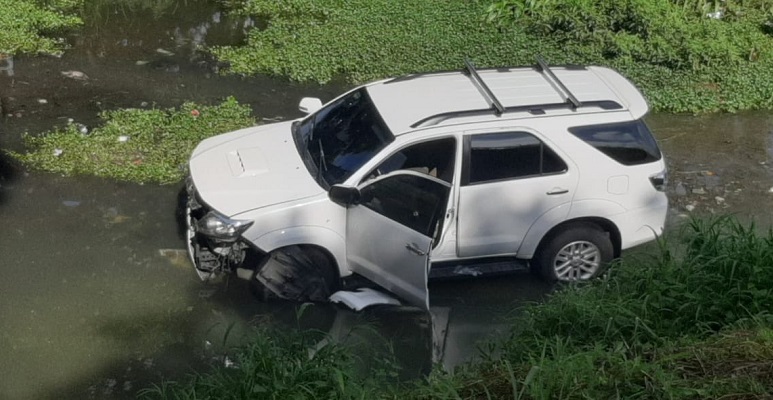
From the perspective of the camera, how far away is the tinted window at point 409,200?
762 centimetres

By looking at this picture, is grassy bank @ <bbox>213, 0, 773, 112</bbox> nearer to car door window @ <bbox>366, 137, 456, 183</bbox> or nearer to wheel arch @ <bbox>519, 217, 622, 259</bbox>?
wheel arch @ <bbox>519, 217, 622, 259</bbox>

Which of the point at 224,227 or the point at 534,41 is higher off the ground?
the point at 224,227

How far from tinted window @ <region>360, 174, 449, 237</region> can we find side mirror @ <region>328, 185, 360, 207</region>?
8 cm

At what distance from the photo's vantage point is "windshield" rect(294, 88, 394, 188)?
8.03 metres

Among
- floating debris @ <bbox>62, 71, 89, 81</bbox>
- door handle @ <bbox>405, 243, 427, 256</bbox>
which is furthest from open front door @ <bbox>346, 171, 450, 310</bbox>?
floating debris @ <bbox>62, 71, 89, 81</bbox>

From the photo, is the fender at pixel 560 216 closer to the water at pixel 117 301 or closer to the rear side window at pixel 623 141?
the rear side window at pixel 623 141

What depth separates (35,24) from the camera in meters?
14.0

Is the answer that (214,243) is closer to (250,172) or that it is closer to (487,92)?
(250,172)

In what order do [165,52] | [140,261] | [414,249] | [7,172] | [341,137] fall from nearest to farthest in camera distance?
[414,249] → [341,137] → [140,261] → [7,172] → [165,52]

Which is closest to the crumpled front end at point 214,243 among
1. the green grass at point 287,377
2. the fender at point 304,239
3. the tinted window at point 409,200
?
the fender at point 304,239

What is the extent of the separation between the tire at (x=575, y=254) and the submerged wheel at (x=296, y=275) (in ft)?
6.06

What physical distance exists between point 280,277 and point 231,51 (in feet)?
20.5

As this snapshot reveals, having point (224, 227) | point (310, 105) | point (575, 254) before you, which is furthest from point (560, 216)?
point (224, 227)

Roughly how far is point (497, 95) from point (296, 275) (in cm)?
231
